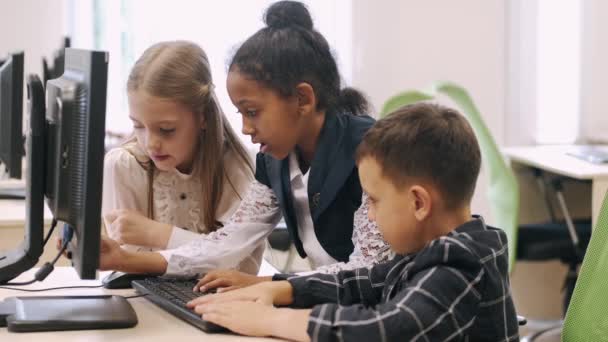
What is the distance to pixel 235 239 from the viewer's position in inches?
69.7

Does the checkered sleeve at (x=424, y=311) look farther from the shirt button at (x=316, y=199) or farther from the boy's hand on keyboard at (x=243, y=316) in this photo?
the shirt button at (x=316, y=199)

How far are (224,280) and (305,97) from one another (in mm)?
358

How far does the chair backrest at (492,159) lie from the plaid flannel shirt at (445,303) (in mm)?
1754

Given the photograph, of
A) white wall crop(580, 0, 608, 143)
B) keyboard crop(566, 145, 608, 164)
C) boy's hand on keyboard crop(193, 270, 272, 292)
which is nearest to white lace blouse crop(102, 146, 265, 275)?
boy's hand on keyboard crop(193, 270, 272, 292)

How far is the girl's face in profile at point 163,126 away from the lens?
5.91 ft

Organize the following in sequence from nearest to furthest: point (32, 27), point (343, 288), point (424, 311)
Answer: point (424, 311)
point (343, 288)
point (32, 27)

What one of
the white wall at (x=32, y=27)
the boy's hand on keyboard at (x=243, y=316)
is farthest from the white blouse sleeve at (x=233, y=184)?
A: the white wall at (x=32, y=27)

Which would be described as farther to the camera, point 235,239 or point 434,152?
point 235,239

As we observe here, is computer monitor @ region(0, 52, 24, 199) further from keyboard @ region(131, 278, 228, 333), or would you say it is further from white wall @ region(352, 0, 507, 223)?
white wall @ region(352, 0, 507, 223)

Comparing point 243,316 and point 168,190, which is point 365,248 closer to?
point 243,316

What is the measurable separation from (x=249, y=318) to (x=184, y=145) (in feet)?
2.03

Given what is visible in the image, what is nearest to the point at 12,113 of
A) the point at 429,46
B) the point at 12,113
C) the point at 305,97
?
the point at 12,113

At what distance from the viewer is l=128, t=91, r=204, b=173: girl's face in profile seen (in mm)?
1802

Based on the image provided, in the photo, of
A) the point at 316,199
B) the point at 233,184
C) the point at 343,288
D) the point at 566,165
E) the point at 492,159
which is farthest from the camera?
the point at 566,165
